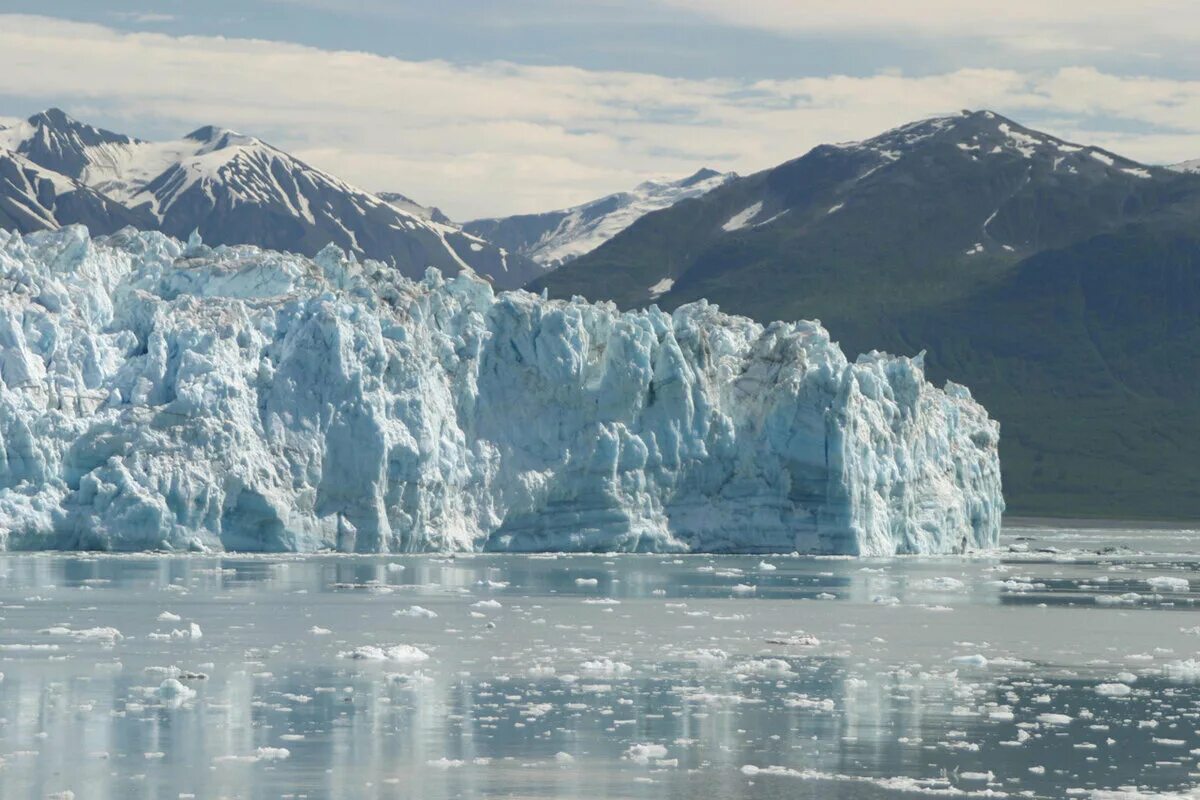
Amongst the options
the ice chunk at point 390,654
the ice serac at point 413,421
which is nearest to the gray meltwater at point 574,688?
the ice chunk at point 390,654

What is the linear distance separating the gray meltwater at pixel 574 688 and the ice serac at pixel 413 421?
3723 millimetres

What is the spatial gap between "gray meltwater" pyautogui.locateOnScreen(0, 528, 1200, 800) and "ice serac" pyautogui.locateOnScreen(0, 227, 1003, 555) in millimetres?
3723

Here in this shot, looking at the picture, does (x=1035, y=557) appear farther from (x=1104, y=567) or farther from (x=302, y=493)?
(x=302, y=493)

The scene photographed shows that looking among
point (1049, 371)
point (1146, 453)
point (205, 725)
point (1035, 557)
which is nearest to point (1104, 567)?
point (1035, 557)

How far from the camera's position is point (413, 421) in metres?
58.2

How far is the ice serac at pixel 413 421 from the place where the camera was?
54531mm

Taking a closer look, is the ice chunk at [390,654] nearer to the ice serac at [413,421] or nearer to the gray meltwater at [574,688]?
the gray meltwater at [574,688]

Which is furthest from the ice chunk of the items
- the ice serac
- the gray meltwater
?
the ice serac

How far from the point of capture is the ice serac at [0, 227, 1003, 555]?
179 ft

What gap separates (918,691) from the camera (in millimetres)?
30203

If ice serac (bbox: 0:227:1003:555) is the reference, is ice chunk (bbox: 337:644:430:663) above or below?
below

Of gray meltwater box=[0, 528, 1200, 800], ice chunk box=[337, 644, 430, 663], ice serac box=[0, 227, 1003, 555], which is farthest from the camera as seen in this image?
ice serac box=[0, 227, 1003, 555]

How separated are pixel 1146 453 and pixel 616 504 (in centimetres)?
12212

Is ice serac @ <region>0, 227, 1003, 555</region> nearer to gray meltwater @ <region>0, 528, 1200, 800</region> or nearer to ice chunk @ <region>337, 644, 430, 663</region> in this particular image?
gray meltwater @ <region>0, 528, 1200, 800</region>
